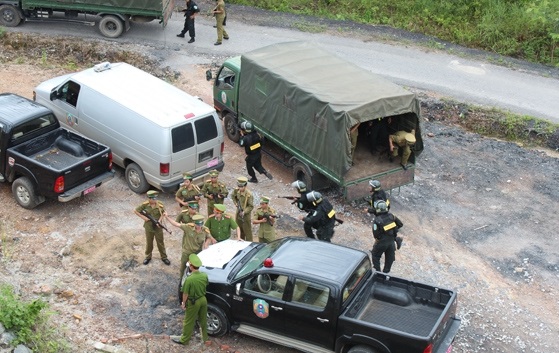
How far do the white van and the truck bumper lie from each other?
70cm

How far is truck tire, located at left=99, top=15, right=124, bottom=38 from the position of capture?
Answer: 74.4ft

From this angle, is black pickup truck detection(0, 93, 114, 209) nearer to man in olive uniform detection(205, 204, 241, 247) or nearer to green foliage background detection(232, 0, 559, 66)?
man in olive uniform detection(205, 204, 241, 247)

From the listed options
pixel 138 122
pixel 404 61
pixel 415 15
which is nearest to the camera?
pixel 138 122

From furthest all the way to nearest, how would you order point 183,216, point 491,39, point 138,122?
point 491,39
point 138,122
point 183,216

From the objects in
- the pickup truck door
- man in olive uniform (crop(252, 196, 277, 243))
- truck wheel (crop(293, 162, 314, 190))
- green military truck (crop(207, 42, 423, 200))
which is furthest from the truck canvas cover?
the pickup truck door

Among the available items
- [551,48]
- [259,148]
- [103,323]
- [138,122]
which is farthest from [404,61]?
[103,323]

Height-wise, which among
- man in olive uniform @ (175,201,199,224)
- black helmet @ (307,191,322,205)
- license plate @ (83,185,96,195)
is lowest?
license plate @ (83,185,96,195)

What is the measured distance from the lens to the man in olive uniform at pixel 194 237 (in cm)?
1288

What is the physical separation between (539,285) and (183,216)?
6.31m

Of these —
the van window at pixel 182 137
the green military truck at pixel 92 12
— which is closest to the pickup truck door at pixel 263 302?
the van window at pixel 182 137

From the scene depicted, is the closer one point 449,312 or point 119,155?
point 449,312

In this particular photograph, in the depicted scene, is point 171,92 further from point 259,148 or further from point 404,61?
point 404,61

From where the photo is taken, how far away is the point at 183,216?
13445mm

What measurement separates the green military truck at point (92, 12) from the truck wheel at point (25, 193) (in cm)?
860
